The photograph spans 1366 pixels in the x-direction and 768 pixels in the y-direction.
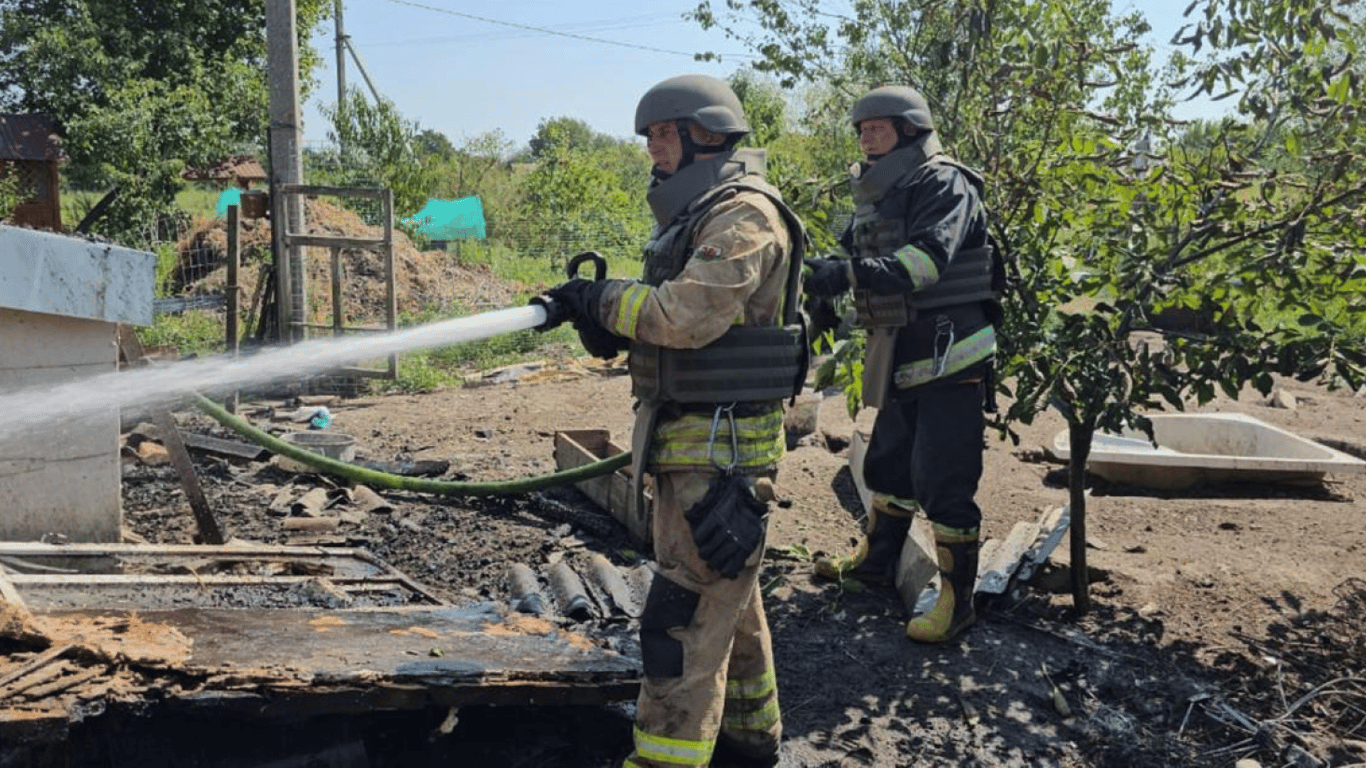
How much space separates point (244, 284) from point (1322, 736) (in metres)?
15.0

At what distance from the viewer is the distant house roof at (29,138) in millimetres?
18797

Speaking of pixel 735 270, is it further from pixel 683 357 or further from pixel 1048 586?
pixel 1048 586

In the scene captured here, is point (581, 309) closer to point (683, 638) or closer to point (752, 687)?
point (683, 638)

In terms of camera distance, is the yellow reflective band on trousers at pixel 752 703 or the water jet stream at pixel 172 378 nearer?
the yellow reflective band on trousers at pixel 752 703

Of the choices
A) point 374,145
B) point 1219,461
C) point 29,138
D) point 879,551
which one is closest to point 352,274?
point 374,145

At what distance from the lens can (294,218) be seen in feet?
37.1

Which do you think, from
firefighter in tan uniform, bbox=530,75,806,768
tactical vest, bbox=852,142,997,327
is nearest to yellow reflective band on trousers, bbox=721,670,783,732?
firefighter in tan uniform, bbox=530,75,806,768

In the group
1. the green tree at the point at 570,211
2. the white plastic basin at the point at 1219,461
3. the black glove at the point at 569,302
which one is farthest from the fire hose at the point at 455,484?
the green tree at the point at 570,211

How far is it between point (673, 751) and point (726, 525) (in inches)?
26.8

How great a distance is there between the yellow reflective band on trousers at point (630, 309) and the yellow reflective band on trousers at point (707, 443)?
0.36 meters

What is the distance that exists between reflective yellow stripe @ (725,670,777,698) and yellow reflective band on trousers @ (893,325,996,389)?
4.98 feet

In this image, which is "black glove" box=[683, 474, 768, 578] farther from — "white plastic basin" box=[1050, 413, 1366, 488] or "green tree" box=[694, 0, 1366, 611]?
"white plastic basin" box=[1050, 413, 1366, 488]

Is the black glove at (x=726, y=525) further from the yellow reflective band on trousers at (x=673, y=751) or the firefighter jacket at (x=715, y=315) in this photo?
the yellow reflective band on trousers at (x=673, y=751)

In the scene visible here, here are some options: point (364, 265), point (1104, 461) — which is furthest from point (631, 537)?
point (364, 265)
